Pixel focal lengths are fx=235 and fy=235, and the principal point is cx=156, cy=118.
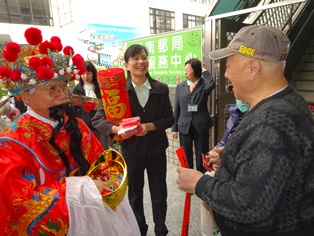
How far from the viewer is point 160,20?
10.8 m

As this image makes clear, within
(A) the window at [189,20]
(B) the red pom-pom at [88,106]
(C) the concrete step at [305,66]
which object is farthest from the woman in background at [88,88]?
(A) the window at [189,20]

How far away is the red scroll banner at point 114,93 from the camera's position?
4.64ft

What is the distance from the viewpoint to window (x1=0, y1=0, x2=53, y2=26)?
832cm

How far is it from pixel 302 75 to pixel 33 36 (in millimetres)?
4532

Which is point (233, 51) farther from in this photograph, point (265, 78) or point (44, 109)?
point (44, 109)

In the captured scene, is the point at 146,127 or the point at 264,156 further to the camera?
the point at 146,127

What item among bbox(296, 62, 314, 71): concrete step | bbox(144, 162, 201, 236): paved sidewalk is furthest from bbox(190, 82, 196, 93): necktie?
bbox(296, 62, 314, 71): concrete step

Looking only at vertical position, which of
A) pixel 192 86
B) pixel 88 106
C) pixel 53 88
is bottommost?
pixel 192 86

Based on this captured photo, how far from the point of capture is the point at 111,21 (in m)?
8.02

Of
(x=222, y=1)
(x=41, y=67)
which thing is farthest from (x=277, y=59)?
(x=222, y=1)

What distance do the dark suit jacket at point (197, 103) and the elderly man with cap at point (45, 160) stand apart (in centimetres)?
193

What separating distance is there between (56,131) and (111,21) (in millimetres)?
7814

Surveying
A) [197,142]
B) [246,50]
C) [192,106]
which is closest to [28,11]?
[192,106]

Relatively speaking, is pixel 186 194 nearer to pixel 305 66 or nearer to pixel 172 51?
pixel 172 51
